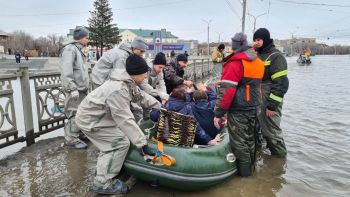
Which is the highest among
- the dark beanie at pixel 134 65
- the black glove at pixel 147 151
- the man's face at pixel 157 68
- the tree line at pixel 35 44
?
the tree line at pixel 35 44

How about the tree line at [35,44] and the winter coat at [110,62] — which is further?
the tree line at [35,44]

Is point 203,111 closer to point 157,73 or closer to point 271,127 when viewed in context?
point 271,127

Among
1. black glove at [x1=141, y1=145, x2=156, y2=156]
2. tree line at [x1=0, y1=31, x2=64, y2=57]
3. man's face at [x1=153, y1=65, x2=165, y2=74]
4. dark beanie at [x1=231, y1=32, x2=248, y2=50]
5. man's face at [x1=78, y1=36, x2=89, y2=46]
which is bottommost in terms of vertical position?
black glove at [x1=141, y1=145, x2=156, y2=156]

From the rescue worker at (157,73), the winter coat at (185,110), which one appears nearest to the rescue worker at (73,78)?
the rescue worker at (157,73)

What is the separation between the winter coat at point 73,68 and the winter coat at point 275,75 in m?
3.07

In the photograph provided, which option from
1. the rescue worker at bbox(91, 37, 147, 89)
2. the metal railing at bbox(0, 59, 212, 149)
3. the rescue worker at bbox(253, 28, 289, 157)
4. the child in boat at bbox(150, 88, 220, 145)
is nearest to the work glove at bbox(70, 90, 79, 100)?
the rescue worker at bbox(91, 37, 147, 89)

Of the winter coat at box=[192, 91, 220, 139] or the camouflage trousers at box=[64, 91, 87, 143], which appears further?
the camouflage trousers at box=[64, 91, 87, 143]

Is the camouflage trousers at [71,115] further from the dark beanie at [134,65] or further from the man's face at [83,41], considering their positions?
the dark beanie at [134,65]

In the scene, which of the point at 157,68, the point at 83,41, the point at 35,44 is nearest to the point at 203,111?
the point at 157,68

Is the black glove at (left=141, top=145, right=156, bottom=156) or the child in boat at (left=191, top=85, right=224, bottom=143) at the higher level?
the child in boat at (left=191, top=85, right=224, bottom=143)

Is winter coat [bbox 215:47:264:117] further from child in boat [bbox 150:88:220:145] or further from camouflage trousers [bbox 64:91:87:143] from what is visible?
camouflage trousers [bbox 64:91:87:143]

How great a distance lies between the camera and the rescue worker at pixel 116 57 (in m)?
4.87

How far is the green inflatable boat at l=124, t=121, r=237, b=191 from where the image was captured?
360 cm

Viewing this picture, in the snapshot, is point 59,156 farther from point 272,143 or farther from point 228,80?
point 272,143
